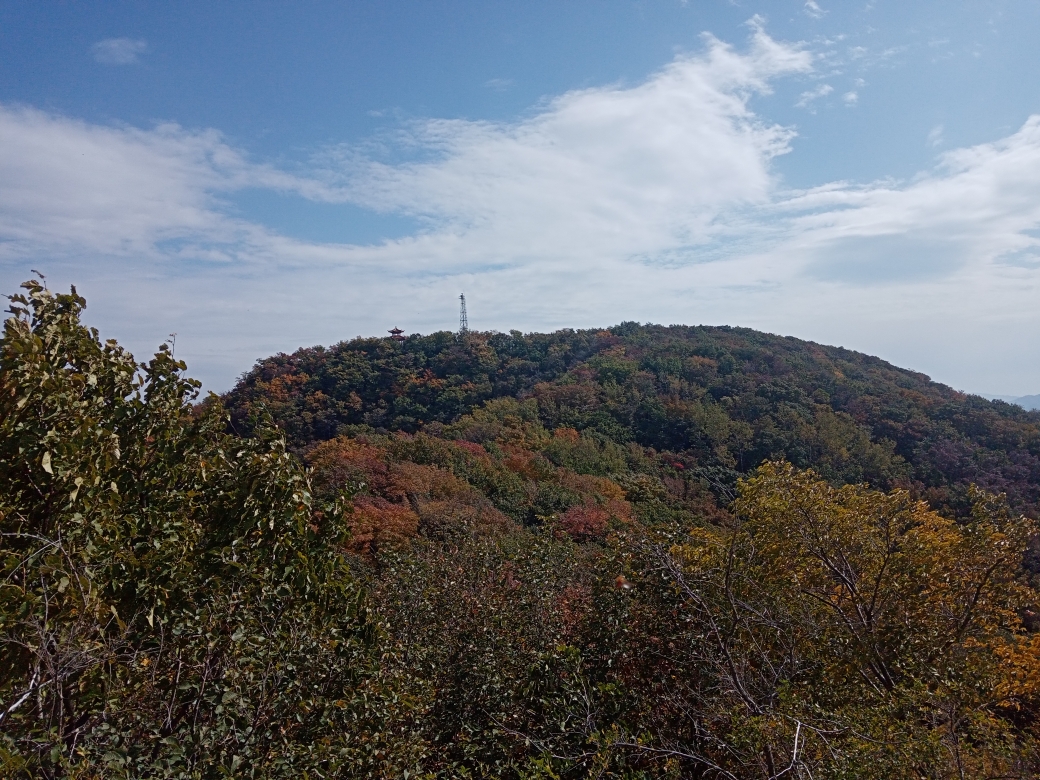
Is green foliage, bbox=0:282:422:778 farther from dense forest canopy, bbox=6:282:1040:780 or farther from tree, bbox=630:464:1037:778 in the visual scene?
tree, bbox=630:464:1037:778

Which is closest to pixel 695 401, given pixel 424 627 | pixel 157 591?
pixel 424 627

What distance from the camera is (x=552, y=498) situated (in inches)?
851

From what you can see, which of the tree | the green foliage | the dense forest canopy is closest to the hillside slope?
the tree

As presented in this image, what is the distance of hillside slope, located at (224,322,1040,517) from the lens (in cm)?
2633

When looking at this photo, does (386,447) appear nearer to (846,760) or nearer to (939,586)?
(939,586)

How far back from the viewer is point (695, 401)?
109 feet

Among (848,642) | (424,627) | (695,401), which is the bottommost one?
(848,642)

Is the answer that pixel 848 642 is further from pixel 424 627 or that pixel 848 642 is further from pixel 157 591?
pixel 157 591

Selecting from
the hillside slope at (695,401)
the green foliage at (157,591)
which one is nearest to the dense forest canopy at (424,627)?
the green foliage at (157,591)

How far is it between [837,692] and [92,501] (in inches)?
227

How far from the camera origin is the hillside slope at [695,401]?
2633 cm

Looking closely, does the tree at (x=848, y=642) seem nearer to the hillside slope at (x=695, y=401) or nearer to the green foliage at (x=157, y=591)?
the green foliage at (x=157, y=591)

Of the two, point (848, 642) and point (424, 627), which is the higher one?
point (424, 627)

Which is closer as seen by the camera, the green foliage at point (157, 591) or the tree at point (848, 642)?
the green foliage at point (157, 591)
